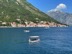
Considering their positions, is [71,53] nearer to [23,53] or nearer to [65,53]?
[65,53]

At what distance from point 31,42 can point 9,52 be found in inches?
1555

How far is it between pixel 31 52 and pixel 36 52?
7.04 feet

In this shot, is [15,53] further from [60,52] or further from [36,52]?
[60,52]

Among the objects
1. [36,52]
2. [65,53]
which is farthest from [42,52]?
[65,53]

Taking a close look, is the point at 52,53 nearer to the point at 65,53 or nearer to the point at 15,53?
the point at 65,53

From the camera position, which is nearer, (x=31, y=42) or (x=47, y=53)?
(x=47, y=53)

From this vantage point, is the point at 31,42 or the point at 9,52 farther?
the point at 31,42

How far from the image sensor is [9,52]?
10206 centimetres

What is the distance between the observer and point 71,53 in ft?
320

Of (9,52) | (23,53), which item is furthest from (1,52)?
(23,53)

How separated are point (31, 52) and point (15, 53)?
6.98 metres

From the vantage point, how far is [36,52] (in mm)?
101500

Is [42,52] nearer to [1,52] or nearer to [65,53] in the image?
[65,53]

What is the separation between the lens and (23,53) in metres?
99.7
